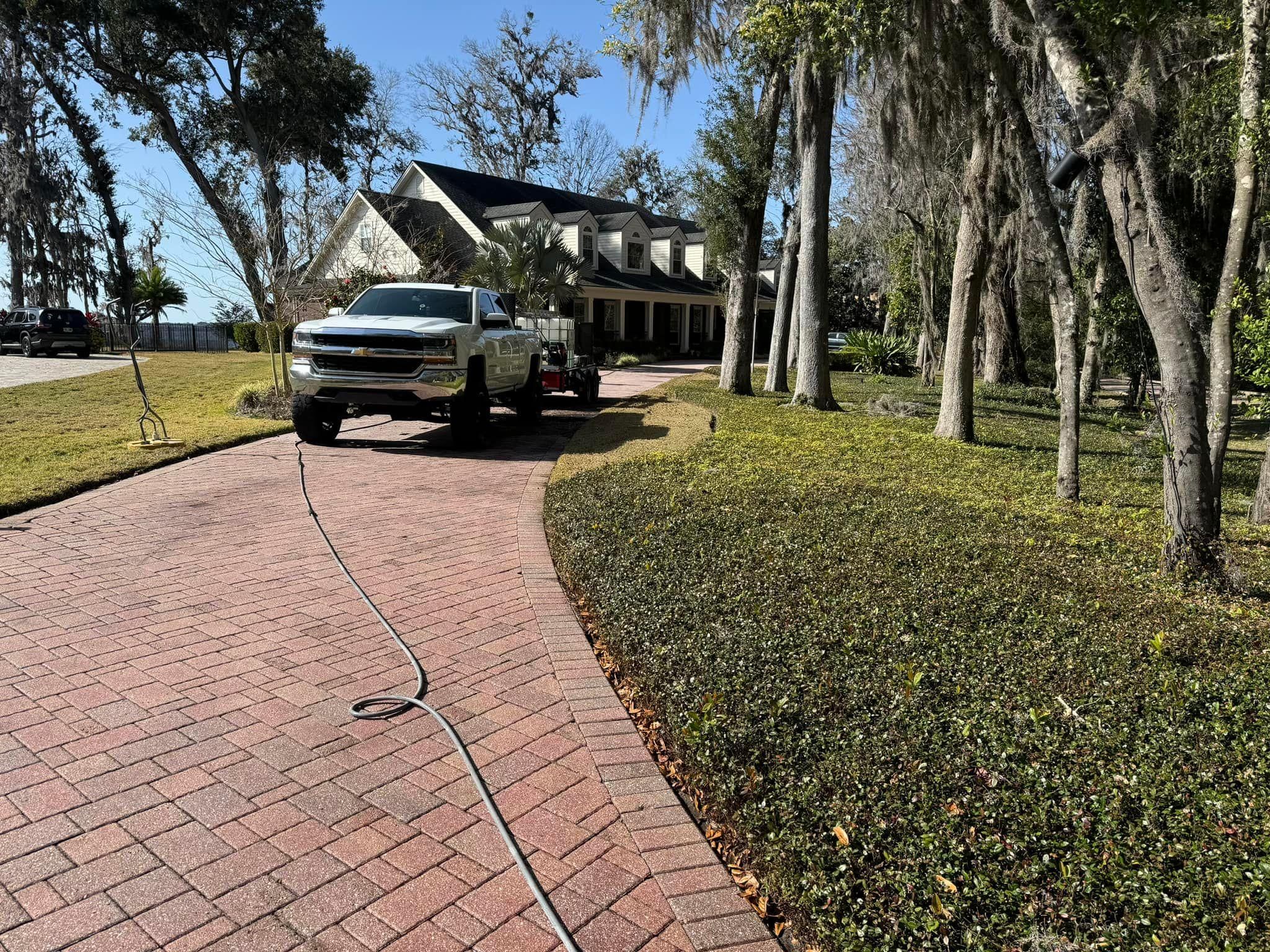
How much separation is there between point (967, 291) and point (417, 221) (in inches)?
883

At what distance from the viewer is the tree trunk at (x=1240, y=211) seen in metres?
7.96

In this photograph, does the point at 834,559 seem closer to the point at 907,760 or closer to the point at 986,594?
the point at 986,594

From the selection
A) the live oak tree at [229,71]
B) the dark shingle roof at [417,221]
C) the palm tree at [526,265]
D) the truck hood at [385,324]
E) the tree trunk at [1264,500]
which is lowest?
the tree trunk at [1264,500]

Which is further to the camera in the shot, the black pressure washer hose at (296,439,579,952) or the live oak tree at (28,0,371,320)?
the live oak tree at (28,0,371,320)

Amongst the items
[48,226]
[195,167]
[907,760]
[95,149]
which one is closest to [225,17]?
[195,167]

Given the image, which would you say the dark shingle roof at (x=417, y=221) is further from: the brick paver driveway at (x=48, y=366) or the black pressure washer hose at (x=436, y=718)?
the black pressure washer hose at (x=436, y=718)

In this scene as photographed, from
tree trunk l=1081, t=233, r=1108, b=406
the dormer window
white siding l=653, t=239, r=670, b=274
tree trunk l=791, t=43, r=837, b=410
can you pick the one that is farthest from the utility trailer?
white siding l=653, t=239, r=670, b=274

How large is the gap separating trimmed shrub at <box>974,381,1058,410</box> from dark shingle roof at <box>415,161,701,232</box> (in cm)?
1125

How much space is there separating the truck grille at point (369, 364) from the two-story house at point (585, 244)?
12.7 metres

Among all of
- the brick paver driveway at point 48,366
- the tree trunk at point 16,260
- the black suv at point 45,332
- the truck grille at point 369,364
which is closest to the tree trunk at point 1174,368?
the truck grille at point 369,364

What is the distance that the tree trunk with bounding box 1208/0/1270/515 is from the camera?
7.96m

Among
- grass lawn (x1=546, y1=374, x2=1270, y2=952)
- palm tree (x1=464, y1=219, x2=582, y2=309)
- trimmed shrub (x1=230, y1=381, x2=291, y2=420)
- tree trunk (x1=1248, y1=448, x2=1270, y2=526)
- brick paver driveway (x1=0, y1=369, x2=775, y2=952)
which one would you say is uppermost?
palm tree (x1=464, y1=219, x2=582, y2=309)

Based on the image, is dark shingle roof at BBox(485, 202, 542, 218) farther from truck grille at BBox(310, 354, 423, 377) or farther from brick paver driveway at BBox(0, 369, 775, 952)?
brick paver driveway at BBox(0, 369, 775, 952)

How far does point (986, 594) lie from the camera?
4863 millimetres
